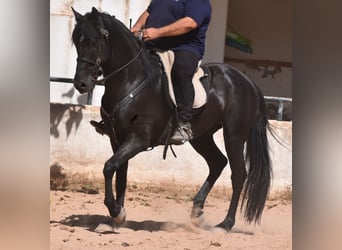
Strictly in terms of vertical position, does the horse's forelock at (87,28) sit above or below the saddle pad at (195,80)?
above

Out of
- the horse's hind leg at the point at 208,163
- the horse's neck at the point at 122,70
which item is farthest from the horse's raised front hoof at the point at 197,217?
the horse's neck at the point at 122,70

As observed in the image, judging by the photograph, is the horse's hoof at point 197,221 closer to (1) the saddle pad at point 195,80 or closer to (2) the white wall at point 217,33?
(1) the saddle pad at point 195,80

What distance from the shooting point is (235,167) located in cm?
349

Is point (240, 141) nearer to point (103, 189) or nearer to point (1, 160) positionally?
point (103, 189)

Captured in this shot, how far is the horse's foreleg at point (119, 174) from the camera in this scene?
10.3ft

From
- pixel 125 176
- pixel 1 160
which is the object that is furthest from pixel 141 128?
pixel 1 160

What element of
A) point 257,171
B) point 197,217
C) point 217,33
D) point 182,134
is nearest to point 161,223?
point 197,217

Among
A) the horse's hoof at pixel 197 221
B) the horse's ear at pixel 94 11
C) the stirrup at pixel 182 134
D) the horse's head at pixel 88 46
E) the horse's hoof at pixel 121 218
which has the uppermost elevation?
the horse's ear at pixel 94 11

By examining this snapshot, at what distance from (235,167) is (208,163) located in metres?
0.15

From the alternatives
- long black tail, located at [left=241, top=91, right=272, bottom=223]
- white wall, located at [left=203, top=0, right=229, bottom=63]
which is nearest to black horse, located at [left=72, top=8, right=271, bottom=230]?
long black tail, located at [left=241, top=91, right=272, bottom=223]

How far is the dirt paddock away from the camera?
3.13 m

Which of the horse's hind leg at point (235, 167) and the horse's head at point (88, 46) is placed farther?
the horse's hind leg at point (235, 167)

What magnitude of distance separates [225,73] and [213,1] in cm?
A: 44

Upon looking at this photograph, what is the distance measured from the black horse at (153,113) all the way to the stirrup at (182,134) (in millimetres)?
42
